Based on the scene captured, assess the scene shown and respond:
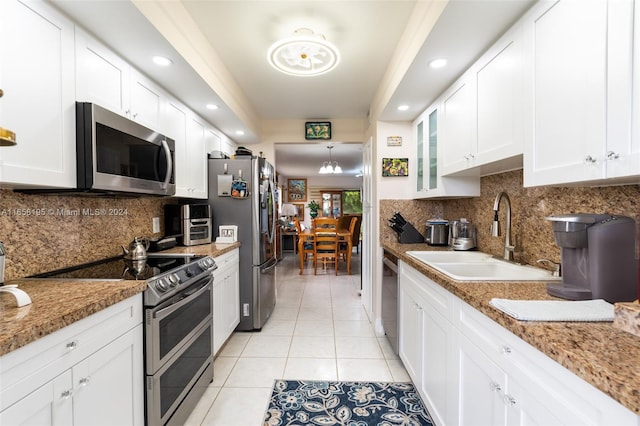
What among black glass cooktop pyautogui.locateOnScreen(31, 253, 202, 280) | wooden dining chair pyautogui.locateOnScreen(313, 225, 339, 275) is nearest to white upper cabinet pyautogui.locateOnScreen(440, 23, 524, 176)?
black glass cooktop pyautogui.locateOnScreen(31, 253, 202, 280)

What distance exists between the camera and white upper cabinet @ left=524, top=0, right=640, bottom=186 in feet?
2.82

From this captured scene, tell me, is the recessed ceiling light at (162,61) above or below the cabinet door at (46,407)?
above

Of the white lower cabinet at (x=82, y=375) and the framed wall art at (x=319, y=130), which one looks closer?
the white lower cabinet at (x=82, y=375)

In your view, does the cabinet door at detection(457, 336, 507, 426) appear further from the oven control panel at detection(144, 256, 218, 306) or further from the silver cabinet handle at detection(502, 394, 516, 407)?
the oven control panel at detection(144, 256, 218, 306)

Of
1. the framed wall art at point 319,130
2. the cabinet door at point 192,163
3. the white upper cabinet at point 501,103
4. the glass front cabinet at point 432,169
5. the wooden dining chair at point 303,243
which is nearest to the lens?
the white upper cabinet at point 501,103

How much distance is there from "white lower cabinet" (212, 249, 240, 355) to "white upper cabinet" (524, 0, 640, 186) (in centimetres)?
218

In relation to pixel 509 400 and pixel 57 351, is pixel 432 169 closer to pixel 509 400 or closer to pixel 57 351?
pixel 509 400

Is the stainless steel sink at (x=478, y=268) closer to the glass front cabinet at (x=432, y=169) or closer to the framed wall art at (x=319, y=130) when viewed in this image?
the glass front cabinet at (x=432, y=169)

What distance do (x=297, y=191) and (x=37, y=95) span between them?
865 cm

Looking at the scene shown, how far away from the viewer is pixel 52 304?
1.00 metres

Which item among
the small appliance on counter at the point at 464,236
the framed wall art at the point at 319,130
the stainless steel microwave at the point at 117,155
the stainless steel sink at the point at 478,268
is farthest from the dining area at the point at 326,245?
the stainless steel microwave at the point at 117,155

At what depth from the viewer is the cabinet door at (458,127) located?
5.81 ft

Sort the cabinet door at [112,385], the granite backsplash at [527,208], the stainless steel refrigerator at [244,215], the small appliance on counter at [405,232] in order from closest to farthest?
the cabinet door at [112,385] → the granite backsplash at [527,208] → the small appliance on counter at [405,232] → the stainless steel refrigerator at [244,215]

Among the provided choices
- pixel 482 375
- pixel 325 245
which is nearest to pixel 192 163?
pixel 482 375
